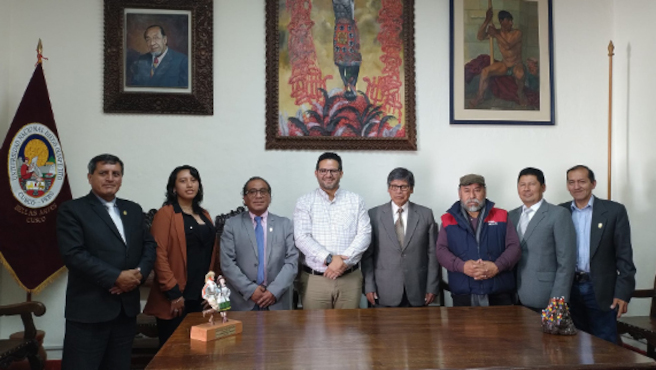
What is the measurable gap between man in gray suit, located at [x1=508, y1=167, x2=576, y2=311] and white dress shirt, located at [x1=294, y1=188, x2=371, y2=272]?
3.55 feet

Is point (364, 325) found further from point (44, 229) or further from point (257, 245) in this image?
point (44, 229)

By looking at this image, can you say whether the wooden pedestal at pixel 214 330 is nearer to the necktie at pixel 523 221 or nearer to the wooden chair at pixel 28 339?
the wooden chair at pixel 28 339

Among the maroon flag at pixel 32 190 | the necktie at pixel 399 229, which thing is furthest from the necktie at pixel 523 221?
the maroon flag at pixel 32 190

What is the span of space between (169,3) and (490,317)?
3549 millimetres

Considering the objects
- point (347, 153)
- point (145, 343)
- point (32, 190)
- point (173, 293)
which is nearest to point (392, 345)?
point (173, 293)

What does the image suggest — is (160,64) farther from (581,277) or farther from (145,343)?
(581,277)

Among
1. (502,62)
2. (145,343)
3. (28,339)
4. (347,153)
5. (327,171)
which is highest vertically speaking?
(502,62)

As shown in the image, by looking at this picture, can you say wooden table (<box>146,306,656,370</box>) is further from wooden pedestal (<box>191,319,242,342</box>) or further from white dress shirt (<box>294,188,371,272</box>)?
white dress shirt (<box>294,188,371,272</box>)

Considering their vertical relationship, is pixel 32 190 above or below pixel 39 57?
below

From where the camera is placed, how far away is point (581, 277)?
3467 millimetres

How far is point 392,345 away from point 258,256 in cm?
141

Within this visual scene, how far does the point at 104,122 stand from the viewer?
13.7ft

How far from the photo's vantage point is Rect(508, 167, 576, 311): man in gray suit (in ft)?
10.7

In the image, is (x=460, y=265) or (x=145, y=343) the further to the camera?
(x=145, y=343)
